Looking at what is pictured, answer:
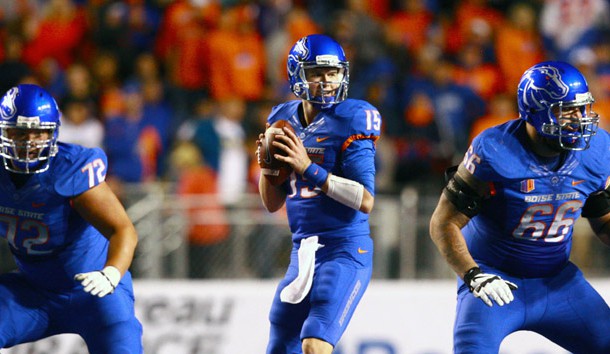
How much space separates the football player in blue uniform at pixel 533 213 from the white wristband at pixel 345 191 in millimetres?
399

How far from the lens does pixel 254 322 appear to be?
24.2 feet

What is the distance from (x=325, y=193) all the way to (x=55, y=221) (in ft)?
4.46

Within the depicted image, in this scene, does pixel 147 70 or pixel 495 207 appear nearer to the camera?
pixel 495 207

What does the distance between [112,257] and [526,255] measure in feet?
6.65

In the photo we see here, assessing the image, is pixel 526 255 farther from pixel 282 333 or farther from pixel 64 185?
pixel 64 185

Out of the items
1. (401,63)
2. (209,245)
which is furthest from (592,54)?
(209,245)

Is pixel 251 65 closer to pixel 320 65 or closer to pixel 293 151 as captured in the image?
pixel 320 65

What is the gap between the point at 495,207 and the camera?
526 cm

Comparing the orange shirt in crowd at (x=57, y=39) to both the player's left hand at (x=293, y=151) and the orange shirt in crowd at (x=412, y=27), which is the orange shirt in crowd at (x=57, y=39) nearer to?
the orange shirt in crowd at (x=412, y=27)

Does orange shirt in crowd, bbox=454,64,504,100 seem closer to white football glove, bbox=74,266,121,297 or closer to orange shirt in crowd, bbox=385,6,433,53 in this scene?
orange shirt in crowd, bbox=385,6,433,53

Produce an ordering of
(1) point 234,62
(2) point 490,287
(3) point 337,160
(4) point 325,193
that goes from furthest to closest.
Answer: (1) point 234,62 < (3) point 337,160 < (4) point 325,193 < (2) point 490,287

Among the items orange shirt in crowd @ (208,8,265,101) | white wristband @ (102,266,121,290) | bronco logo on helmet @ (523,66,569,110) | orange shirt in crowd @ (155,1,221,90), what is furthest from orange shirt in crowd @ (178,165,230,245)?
bronco logo on helmet @ (523,66,569,110)

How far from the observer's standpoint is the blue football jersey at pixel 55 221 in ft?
17.5

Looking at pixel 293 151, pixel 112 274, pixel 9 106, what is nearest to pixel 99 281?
pixel 112 274
